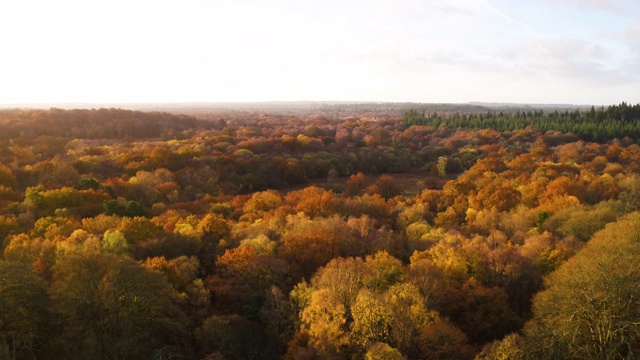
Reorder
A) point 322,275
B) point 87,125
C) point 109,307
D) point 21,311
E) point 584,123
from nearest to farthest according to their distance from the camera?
1. point 21,311
2. point 109,307
3. point 322,275
4. point 87,125
5. point 584,123

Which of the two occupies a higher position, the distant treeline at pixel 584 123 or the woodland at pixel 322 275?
the distant treeline at pixel 584 123

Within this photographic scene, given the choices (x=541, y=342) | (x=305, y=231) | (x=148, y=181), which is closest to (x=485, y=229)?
(x=305, y=231)

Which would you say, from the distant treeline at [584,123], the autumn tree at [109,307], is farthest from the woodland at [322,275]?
the distant treeline at [584,123]

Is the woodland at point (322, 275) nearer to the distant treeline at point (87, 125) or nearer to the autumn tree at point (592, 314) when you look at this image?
the autumn tree at point (592, 314)

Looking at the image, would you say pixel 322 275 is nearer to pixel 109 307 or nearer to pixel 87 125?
pixel 109 307

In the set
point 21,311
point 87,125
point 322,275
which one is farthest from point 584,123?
point 21,311

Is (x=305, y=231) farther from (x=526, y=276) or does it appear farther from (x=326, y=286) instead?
(x=526, y=276)

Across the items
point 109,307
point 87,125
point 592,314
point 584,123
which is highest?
point 584,123

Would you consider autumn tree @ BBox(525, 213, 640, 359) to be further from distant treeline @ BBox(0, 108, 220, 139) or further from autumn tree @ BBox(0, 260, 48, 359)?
distant treeline @ BBox(0, 108, 220, 139)

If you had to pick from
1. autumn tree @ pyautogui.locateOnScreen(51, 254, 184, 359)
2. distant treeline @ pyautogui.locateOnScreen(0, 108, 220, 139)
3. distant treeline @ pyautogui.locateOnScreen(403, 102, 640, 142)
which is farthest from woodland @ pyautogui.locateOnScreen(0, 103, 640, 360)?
distant treeline @ pyautogui.locateOnScreen(403, 102, 640, 142)

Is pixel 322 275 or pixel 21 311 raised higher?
pixel 322 275

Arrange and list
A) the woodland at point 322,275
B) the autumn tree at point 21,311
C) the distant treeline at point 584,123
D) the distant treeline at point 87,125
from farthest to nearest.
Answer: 1. the distant treeline at point 584,123
2. the distant treeline at point 87,125
3. the woodland at point 322,275
4. the autumn tree at point 21,311
